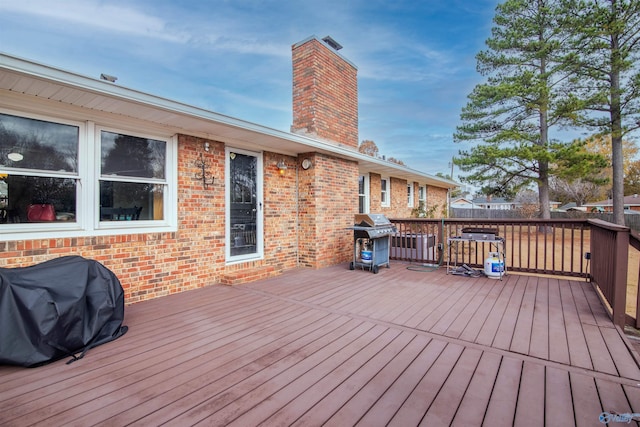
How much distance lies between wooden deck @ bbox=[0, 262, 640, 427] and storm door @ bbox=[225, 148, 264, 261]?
1527mm

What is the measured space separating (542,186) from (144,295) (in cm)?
1688

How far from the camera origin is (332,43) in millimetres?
6793

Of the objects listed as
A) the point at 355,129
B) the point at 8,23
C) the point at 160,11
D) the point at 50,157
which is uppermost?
the point at 160,11

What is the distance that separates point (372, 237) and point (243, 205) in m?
2.33

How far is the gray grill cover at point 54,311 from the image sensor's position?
221 cm

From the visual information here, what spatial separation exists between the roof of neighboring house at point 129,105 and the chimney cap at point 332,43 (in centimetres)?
275

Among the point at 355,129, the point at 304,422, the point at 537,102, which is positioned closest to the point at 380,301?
the point at 304,422

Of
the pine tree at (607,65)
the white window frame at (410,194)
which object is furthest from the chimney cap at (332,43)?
the pine tree at (607,65)

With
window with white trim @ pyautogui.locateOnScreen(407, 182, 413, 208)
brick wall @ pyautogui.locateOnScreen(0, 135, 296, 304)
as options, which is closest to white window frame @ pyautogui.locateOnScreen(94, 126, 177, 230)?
brick wall @ pyautogui.locateOnScreen(0, 135, 296, 304)

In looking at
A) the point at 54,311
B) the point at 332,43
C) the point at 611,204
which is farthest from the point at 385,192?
the point at 611,204

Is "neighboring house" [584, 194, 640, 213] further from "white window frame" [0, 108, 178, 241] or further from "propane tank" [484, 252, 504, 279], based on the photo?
"white window frame" [0, 108, 178, 241]

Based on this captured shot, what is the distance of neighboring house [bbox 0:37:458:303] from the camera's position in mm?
3131

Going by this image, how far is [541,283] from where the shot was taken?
4.80 m

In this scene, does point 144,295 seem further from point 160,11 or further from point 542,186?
point 542,186
